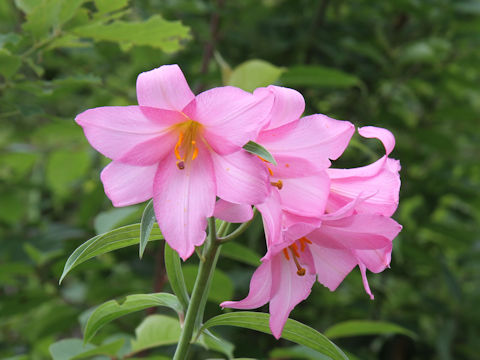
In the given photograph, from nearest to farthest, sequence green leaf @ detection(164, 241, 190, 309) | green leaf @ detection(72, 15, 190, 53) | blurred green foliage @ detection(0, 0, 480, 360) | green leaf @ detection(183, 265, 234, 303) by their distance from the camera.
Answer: green leaf @ detection(164, 241, 190, 309) → green leaf @ detection(72, 15, 190, 53) → green leaf @ detection(183, 265, 234, 303) → blurred green foliage @ detection(0, 0, 480, 360)

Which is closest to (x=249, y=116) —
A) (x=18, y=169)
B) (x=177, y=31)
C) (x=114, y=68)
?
(x=177, y=31)

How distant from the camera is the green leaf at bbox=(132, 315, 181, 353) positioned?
2.51 feet

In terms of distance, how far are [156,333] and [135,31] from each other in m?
0.44

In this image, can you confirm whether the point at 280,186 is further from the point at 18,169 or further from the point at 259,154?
the point at 18,169

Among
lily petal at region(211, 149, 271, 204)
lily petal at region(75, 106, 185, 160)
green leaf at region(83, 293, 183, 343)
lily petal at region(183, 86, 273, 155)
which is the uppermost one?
lily petal at region(183, 86, 273, 155)

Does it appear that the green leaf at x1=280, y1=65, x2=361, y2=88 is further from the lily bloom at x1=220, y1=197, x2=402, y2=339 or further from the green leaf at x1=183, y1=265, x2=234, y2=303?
the lily bloom at x1=220, y1=197, x2=402, y2=339

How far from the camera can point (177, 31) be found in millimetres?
841

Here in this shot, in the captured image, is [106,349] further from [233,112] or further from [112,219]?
[233,112]

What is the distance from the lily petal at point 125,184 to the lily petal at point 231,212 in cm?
6

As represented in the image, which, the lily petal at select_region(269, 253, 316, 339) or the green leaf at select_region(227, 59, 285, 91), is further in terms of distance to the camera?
the green leaf at select_region(227, 59, 285, 91)

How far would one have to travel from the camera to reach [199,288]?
0.49 m

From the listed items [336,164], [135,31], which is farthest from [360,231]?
[336,164]

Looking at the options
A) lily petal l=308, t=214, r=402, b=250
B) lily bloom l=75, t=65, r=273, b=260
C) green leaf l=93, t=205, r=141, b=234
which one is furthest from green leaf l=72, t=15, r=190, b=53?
lily petal l=308, t=214, r=402, b=250

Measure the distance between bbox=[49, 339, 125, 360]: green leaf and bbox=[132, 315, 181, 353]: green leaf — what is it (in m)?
0.04
